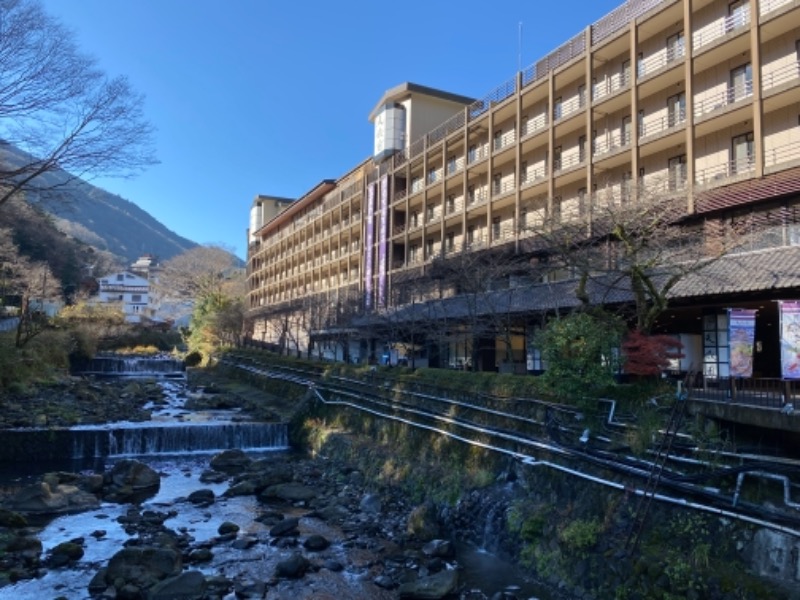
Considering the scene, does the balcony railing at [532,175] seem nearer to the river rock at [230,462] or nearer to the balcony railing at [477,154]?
the balcony railing at [477,154]

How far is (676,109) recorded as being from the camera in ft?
74.6

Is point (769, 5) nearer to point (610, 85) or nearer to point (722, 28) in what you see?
point (722, 28)

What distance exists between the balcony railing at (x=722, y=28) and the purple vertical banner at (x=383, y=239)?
2400 centimetres

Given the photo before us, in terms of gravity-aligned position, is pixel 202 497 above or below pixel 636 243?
below

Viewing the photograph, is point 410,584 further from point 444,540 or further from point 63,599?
point 63,599

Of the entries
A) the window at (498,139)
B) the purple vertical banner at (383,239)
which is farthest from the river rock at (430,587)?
the purple vertical banner at (383,239)

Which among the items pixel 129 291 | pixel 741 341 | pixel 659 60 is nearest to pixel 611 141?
pixel 659 60

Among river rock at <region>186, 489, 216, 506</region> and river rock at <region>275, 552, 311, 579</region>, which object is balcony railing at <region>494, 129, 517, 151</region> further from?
river rock at <region>275, 552, 311, 579</region>

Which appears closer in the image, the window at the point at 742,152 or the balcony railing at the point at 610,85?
the window at the point at 742,152

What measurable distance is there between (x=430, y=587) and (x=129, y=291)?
88.6 m

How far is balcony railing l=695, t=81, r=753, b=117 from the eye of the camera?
Result: 64.9 feet

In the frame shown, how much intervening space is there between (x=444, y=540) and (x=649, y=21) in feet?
73.2

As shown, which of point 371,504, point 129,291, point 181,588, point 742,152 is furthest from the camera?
point 129,291

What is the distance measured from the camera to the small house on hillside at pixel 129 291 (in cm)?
8312
